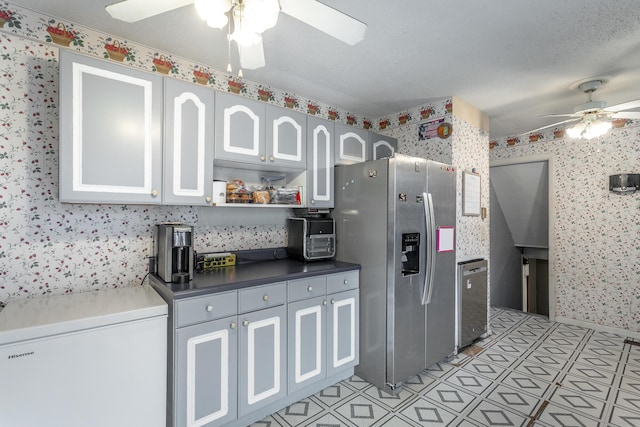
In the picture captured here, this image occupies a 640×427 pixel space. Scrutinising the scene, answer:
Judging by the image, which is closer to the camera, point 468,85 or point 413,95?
point 468,85

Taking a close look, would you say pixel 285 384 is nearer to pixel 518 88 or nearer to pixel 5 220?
pixel 5 220

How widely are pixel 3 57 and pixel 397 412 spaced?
3228 mm

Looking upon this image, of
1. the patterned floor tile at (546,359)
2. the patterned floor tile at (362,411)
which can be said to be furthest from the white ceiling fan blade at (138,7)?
the patterned floor tile at (546,359)

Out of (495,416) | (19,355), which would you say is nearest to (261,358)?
(19,355)

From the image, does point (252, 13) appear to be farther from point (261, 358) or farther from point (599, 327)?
point (599, 327)

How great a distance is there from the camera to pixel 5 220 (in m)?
1.66

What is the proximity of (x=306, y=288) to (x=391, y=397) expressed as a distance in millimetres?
1047

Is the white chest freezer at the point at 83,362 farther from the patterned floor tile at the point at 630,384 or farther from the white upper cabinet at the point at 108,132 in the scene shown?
the patterned floor tile at the point at 630,384

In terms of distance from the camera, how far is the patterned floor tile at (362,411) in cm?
197

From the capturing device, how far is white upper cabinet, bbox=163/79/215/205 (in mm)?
1859

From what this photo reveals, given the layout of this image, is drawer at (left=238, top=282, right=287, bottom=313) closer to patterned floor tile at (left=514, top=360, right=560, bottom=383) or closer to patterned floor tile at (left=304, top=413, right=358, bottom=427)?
patterned floor tile at (left=304, top=413, right=358, bottom=427)

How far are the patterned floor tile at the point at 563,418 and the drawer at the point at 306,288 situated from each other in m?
1.68

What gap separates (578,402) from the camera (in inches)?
85.7

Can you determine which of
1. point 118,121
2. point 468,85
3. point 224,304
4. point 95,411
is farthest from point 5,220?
point 468,85
